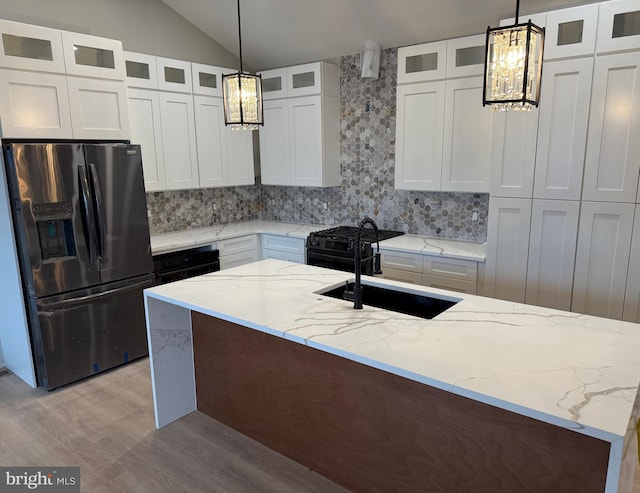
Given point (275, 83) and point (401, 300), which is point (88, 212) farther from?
point (275, 83)

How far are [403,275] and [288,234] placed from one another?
131cm

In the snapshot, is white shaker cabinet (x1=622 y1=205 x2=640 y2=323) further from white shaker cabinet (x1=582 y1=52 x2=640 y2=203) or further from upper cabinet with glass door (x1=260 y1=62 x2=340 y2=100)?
upper cabinet with glass door (x1=260 y1=62 x2=340 y2=100)

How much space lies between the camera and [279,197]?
5438 millimetres

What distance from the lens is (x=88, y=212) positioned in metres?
3.20

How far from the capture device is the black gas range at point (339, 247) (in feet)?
12.9

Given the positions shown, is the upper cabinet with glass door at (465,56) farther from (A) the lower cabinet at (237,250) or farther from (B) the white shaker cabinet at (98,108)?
(B) the white shaker cabinet at (98,108)

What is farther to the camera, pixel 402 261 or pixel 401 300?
pixel 402 261

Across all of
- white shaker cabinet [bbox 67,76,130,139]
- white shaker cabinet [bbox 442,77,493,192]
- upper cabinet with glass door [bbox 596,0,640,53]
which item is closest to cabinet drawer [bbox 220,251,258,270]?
white shaker cabinet [bbox 67,76,130,139]

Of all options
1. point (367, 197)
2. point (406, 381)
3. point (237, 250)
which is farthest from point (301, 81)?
point (406, 381)

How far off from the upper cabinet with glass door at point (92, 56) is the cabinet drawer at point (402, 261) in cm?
263

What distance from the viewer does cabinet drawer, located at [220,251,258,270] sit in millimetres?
4483

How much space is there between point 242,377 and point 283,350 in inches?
16.8

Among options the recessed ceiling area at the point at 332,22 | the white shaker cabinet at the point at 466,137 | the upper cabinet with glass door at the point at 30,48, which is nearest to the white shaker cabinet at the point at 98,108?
the upper cabinet with glass door at the point at 30,48

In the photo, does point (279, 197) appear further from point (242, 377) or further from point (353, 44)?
point (242, 377)
